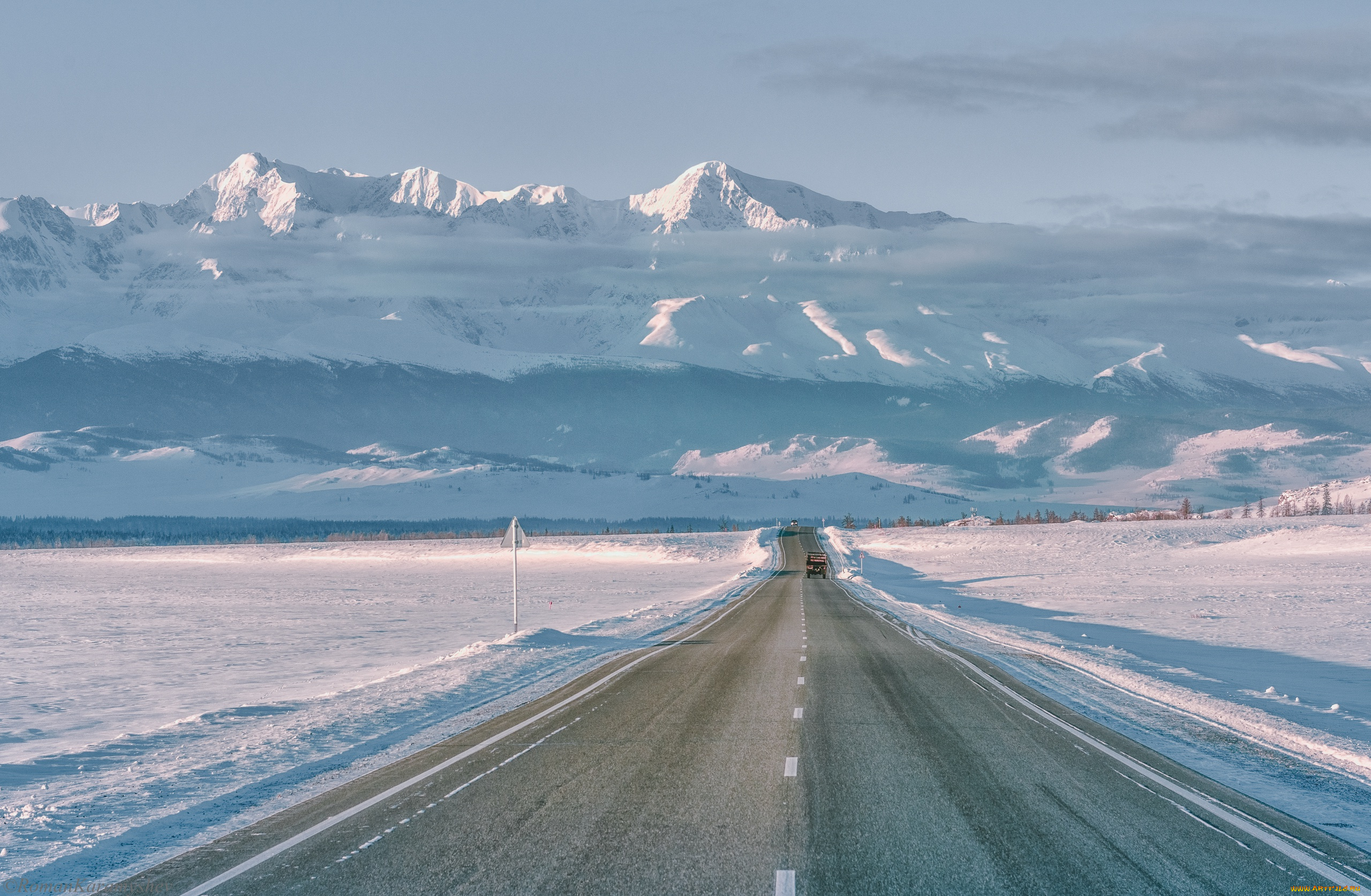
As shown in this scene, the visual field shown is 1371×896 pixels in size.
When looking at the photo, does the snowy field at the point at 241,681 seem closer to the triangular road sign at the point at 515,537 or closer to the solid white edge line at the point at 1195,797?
the triangular road sign at the point at 515,537

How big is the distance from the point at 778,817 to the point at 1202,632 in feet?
88.6

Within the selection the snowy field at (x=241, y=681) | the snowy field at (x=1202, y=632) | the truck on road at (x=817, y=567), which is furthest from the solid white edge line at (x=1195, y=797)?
the truck on road at (x=817, y=567)

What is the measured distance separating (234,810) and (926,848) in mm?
6735

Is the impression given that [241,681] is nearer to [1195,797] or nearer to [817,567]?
[1195,797]

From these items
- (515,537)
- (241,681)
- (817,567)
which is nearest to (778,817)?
(241,681)

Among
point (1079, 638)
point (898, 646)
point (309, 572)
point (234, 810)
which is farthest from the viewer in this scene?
point (309, 572)

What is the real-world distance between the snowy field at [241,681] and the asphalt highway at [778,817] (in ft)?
4.01

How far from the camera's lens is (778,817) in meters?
10.7

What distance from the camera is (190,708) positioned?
67.4ft

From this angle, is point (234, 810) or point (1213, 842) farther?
point (234, 810)

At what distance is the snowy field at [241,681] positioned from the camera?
462 inches

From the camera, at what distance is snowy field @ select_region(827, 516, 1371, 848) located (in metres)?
14.3

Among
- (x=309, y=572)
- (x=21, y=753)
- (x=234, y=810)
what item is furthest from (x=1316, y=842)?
(x=309, y=572)

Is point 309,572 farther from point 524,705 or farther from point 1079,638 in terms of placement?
point 524,705
